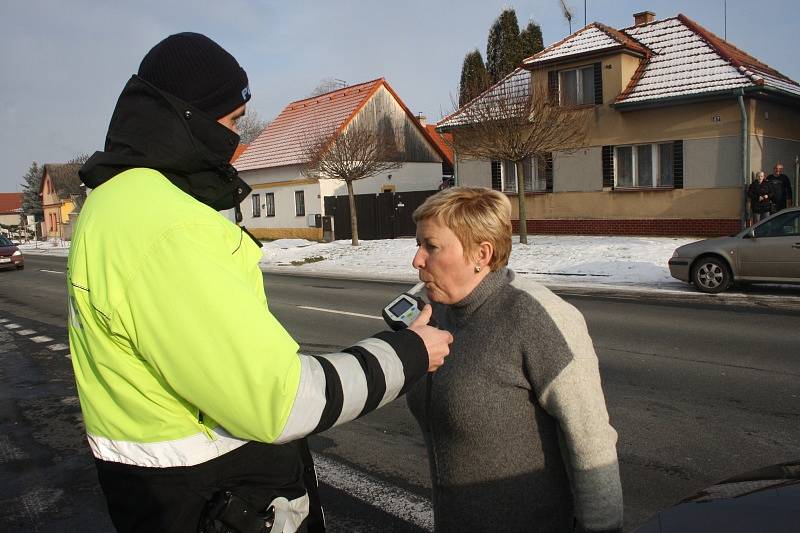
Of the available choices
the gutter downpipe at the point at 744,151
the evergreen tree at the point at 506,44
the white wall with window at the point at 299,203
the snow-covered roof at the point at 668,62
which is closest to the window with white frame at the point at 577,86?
the snow-covered roof at the point at 668,62

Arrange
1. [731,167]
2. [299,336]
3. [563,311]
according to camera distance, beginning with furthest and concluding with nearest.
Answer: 1. [731,167]
2. [299,336]
3. [563,311]

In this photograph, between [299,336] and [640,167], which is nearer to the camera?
[299,336]

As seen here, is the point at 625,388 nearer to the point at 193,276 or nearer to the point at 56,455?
the point at 56,455

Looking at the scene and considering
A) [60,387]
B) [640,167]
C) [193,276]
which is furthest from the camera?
[640,167]

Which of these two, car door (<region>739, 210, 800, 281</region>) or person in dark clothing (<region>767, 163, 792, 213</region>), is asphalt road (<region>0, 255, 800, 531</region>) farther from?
person in dark clothing (<region>767, 163, 792, 213</region>)

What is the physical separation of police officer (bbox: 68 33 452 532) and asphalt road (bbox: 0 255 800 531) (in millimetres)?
2256

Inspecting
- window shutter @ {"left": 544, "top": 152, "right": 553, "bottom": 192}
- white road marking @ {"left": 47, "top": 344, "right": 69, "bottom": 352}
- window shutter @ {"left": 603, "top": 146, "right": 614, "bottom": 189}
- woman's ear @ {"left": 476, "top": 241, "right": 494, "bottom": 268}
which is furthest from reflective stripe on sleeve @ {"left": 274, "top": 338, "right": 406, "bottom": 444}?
window shutter @ {"left": 544, "top": 152, "right": 553, "bottom": 192}

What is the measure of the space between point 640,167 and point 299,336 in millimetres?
16345

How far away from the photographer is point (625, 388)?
6.33m

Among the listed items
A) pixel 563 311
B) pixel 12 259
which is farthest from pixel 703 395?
pixel 12 259

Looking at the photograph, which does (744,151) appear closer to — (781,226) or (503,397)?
(781,226)

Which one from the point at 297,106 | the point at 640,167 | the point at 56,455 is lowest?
the point at 56,455

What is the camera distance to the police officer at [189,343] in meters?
1.46

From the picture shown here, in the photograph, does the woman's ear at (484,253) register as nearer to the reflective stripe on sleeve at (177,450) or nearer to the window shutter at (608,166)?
the reflective stripe on sleeve at (177,450)
